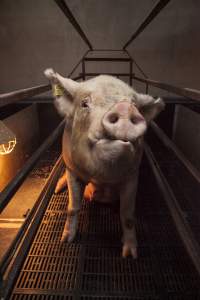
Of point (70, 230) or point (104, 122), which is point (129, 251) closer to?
point (70, 230)

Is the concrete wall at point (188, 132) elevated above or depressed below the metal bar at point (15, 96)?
below

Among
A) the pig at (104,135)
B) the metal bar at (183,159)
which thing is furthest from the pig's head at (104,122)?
the metal bar at (183,159)

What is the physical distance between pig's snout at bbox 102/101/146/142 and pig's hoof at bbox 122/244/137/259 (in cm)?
107

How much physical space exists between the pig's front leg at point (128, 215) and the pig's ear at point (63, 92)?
68 centimetres

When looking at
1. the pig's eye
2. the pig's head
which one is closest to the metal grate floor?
the pig's head

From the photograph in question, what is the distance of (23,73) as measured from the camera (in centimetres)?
615

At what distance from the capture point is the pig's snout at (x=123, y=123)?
1.39m

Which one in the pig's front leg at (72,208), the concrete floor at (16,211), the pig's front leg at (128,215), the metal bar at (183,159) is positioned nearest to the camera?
the metal bar at (183,159)

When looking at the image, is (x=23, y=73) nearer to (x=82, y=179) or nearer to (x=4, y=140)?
(x=4, y=140)

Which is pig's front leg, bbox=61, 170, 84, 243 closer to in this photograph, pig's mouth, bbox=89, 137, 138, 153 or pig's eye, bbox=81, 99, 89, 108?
pig's eye, bbox=81, 99, 89, 108

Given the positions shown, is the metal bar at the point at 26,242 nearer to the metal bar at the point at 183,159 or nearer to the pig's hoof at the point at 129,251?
the pig's hoof at the point at 129,251

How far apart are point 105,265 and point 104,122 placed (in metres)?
1.19

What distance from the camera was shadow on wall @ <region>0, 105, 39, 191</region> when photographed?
3998 mm

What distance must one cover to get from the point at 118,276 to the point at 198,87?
5.10m
